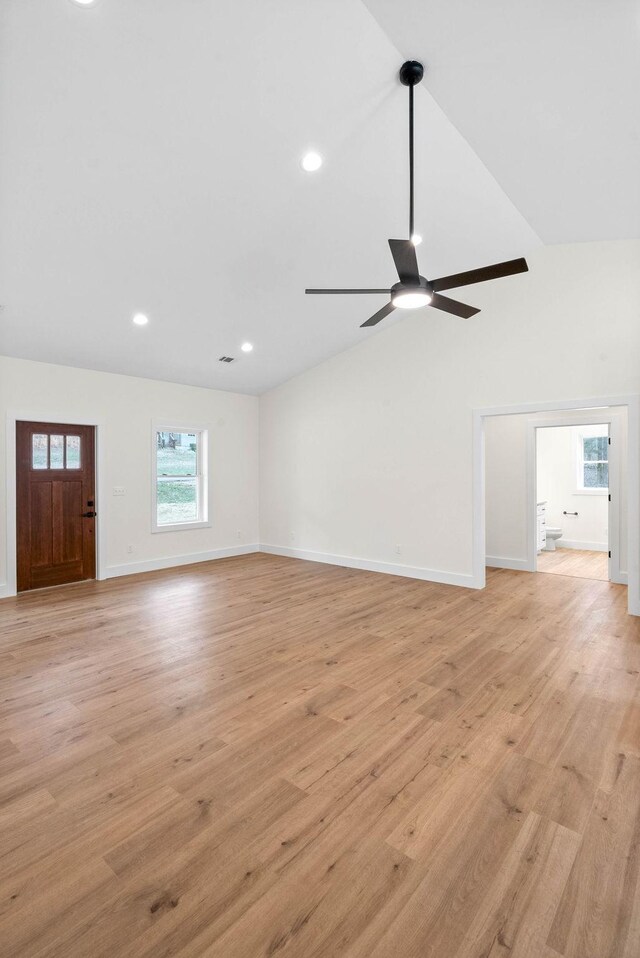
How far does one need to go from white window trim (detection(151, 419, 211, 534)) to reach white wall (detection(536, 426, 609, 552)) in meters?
5.76

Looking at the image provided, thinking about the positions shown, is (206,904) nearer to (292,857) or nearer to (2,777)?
(292,857)

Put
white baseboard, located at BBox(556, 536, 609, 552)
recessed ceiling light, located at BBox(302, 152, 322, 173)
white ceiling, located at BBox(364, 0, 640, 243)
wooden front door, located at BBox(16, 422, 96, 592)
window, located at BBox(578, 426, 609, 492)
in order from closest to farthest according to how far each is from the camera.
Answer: white ceiling, located at BBox(364, 0, 640, 243), recessed ceiling light, located at BBox(302, 152, 322, 173), wooden front door, located at BBox(16, 422, 96, 592), white baseboard, located at BBox(556, 536, 609, 552), window, located at BBox(578, 426, 609, 492)

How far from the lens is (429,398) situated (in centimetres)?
585

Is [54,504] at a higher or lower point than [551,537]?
higher

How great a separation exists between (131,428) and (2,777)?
4.88 m

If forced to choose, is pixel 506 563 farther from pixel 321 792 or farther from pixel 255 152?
pixel 255 152

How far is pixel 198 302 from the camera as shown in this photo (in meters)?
4.80

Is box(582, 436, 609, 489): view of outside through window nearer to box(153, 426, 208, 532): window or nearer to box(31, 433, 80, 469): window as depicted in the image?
box(153, 426, 208, 532): window

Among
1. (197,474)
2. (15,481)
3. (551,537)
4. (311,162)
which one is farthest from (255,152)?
(551,537)

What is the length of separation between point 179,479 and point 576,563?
6.14 meters

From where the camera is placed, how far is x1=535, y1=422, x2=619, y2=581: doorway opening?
7.86 meters

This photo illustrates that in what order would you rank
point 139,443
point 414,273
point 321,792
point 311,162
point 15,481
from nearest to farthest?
1. point 321,792
2. point 414,273
3. point 311,162
4. point 15,481
5. point 139,443

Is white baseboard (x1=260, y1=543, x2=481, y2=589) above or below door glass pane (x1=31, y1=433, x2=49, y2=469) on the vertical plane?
below

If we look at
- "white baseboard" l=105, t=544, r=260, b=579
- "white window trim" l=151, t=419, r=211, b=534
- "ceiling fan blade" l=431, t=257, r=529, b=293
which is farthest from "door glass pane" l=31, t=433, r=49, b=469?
"ceiling fan blade" l=431, t=257, r=529, b=293
